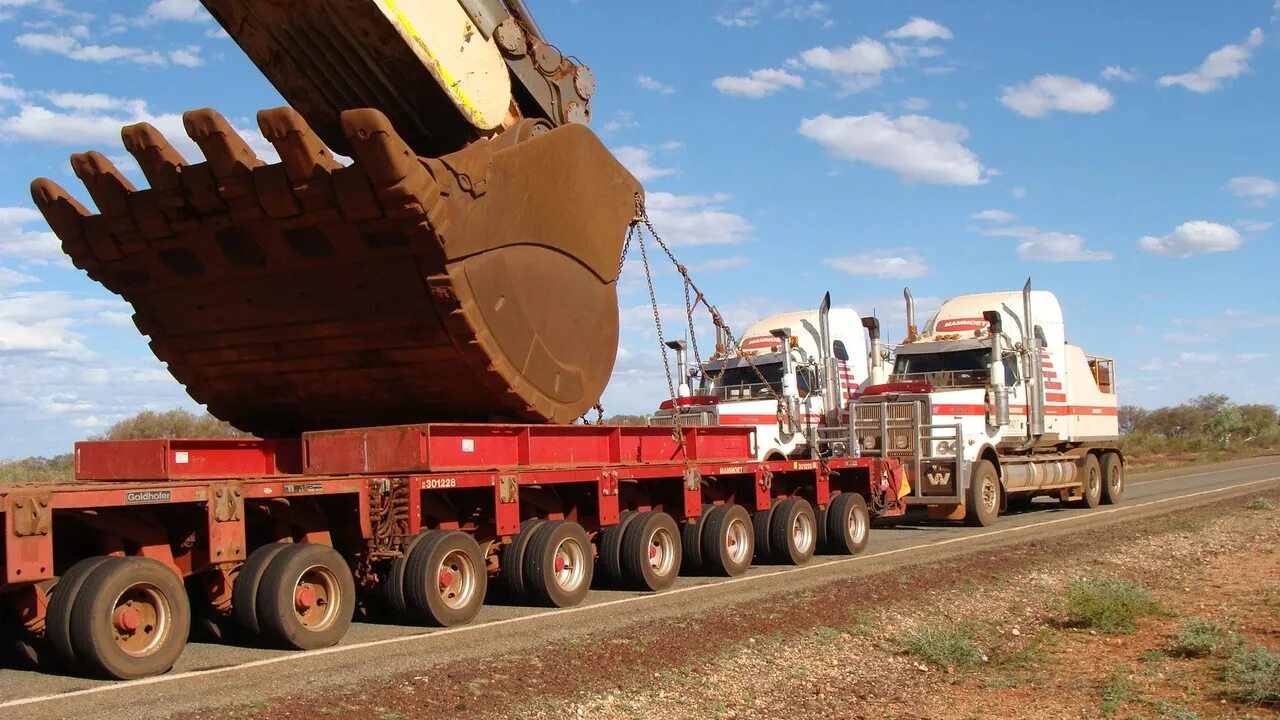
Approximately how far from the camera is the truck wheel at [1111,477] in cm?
2522

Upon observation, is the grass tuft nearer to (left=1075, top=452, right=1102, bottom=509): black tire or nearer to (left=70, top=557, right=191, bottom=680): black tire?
(left=70, top=557, right=191, bottom=680): black tire

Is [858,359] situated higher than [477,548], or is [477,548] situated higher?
[858,359]

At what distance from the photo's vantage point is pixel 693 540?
1409 centimetres

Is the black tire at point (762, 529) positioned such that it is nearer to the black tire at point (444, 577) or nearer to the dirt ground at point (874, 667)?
the dirt ground at point (874, 667)

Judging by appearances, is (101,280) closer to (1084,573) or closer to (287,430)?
(287,430)

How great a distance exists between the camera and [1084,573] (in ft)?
44.3

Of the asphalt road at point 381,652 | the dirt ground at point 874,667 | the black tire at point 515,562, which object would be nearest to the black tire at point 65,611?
the asphalt road at point 381,652

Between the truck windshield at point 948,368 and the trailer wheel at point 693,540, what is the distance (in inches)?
342

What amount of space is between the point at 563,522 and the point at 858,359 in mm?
12508

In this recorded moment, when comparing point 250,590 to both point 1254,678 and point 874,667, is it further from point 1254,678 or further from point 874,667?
point 1254,678

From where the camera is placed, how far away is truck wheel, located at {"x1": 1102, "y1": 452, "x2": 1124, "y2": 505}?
82.7 feet

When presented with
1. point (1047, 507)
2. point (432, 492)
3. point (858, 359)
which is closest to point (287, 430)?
point (432, 492)

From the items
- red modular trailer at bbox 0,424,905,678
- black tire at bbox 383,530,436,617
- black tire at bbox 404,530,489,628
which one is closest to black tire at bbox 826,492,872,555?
red modular trailer at bbox 0,424,905,678

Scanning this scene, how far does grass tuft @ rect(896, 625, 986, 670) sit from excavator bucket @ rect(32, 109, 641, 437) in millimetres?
4085
